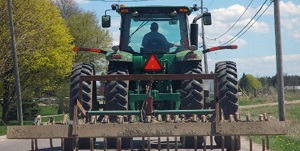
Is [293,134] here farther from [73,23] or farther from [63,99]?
[73,23]

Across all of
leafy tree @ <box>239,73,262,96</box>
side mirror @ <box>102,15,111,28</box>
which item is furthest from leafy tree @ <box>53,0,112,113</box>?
side mirror @ <box>102,15,111,28</box>

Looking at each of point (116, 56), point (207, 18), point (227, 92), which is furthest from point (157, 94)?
point (207, 18)

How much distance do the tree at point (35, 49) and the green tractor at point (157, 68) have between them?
2314 centimetres

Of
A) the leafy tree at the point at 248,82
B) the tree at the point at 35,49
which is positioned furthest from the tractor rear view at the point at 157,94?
the leafy tree at the point at 248,82

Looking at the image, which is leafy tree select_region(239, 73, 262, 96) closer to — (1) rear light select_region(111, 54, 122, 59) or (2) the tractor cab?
(2) the tractor cab

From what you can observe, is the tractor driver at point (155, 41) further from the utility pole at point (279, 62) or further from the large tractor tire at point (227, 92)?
the utility pole at point (279, 62)

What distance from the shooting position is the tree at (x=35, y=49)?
36.2m

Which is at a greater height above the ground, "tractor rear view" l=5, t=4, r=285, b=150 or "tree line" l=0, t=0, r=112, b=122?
"tree line" l=0, t=0, r=112, b=122

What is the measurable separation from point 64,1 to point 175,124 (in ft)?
210

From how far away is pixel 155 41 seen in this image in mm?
12648

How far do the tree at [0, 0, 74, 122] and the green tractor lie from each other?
23141 millimetres

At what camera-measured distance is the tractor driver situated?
12.6m

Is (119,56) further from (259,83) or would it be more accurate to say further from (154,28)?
(259,83)

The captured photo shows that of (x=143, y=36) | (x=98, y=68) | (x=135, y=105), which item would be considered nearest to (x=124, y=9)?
(x=143, y=36)
